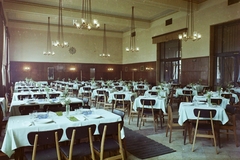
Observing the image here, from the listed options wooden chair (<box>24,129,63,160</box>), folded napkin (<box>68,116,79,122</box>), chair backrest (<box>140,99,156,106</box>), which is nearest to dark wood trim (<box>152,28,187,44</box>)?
chair backrest (<box>140,99,156,106</box>)

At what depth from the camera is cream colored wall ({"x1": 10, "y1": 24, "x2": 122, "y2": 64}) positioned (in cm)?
1696

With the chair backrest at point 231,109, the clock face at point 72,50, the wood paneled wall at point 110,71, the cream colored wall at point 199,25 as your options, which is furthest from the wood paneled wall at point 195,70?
the clock face at point 72,50

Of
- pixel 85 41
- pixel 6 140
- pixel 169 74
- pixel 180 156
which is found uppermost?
pixel 85 41

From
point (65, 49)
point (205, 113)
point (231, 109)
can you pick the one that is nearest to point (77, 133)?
point (205, 113)

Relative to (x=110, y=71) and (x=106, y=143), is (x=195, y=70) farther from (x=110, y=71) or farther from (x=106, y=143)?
(x=106, y=143)

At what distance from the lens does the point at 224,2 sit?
10.6m

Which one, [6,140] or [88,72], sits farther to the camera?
[88,72]

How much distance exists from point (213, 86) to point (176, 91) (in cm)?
332

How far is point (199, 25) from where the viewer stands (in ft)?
39.8

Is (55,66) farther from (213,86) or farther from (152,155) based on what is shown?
(152,155)

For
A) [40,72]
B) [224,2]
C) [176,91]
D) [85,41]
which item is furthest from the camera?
[85,41]

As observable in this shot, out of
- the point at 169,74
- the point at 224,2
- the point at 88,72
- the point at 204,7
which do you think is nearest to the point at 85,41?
the point at 88,72

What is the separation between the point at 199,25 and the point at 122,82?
607cm

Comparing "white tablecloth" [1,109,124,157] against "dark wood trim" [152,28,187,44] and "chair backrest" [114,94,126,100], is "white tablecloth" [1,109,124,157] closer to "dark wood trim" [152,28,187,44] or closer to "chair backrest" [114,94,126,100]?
"chair backrest" [114,94,126,100]
